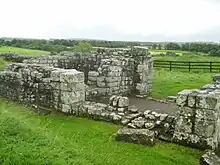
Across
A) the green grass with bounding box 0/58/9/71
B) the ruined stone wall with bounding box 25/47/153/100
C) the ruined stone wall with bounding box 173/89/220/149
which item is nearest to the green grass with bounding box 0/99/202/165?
the ruined stone wall with bounding box 173/89/220/149

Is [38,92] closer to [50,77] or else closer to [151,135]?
[50,77]

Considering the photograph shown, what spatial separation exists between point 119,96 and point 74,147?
5094mm

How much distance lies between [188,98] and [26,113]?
6.71m

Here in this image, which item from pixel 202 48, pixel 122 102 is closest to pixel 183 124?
pixel 122 102

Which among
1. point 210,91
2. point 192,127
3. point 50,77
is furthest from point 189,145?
point 50,77

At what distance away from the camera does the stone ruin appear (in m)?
9.87

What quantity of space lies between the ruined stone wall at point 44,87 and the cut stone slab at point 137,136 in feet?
11.4

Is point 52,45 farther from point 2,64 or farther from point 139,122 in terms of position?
point 139,122

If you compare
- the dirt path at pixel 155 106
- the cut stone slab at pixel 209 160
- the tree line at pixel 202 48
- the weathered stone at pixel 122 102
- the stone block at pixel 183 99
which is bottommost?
the cut stone slab at pixel 209 160

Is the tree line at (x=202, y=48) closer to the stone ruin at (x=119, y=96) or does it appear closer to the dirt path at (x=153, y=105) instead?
the stone ruin at (x=119, y=96)

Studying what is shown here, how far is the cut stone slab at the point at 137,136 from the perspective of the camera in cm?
989

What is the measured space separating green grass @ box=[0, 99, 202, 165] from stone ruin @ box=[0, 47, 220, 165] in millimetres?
508

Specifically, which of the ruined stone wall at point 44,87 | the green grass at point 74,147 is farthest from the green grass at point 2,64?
the green grass at point 74,147

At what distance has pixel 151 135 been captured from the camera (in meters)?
9.98
